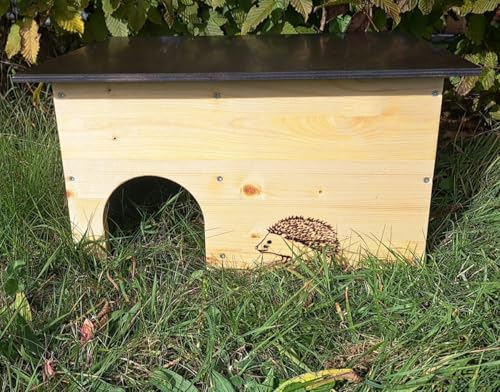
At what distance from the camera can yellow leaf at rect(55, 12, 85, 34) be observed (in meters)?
2.24

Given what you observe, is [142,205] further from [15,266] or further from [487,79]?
[487,79]

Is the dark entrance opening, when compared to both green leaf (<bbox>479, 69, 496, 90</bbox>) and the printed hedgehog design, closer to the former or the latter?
the printed hedgehog design

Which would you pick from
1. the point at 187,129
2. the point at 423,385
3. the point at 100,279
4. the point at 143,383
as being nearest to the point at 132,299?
the point at 100,279

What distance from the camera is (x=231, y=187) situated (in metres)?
1.79

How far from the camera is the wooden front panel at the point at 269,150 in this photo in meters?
1.68

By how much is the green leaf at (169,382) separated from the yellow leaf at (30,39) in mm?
1429

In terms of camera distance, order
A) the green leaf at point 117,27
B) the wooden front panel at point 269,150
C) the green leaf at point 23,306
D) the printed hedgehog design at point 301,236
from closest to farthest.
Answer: the green leaf at point 23,306 < the wooden front panel at point 269,150 < the printed hedgehog design at point 301,236 < the green leaf at point 117,27

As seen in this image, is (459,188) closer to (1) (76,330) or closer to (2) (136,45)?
(2) (136,45)

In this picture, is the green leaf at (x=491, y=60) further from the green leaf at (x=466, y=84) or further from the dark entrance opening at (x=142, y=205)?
the dark entrance opening at (x=142, y=205)

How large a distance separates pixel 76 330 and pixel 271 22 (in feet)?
4.68

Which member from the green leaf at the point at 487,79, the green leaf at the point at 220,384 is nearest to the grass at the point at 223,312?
the green leaf at the point at 220,384

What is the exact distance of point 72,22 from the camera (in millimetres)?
2244

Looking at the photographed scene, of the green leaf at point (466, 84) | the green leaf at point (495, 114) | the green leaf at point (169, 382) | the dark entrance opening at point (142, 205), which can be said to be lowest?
the green leaf at point (169, 382)

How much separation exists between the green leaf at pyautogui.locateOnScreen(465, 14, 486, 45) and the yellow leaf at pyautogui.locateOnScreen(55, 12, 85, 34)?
4.79 feet
